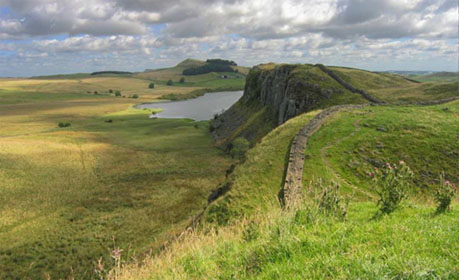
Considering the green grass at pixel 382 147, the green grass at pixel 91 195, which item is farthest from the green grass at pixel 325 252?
the green grass at pixel 382 147

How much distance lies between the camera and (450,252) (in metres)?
5.93

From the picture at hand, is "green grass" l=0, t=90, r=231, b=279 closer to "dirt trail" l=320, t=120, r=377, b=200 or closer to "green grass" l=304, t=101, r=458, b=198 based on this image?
"dirt trail" l=320, t=120, r=377, b=200

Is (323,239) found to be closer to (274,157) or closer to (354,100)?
(274,157)

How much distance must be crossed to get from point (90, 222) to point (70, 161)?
3028cm

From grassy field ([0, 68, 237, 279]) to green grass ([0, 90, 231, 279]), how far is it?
0.10 m

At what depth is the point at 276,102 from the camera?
7806 centimetres

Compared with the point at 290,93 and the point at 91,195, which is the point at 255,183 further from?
the point at 290,93

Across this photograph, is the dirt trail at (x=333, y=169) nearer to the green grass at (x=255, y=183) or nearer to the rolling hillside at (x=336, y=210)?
the rolling hillside at (x=336, y=210)

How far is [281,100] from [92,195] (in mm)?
52877

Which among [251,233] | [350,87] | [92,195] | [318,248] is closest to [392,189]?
[318,248]

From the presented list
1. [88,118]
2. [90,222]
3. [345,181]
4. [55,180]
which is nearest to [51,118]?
[88,118]

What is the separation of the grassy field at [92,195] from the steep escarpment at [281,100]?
37.9 feet

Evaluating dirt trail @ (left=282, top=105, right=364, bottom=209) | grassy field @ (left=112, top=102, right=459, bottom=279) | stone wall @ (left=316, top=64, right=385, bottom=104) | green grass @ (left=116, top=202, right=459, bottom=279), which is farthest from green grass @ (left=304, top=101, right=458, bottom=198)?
stone wall @ (left=316, top=64, right=385, bottom=104)

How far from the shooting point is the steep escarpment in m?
63.5
